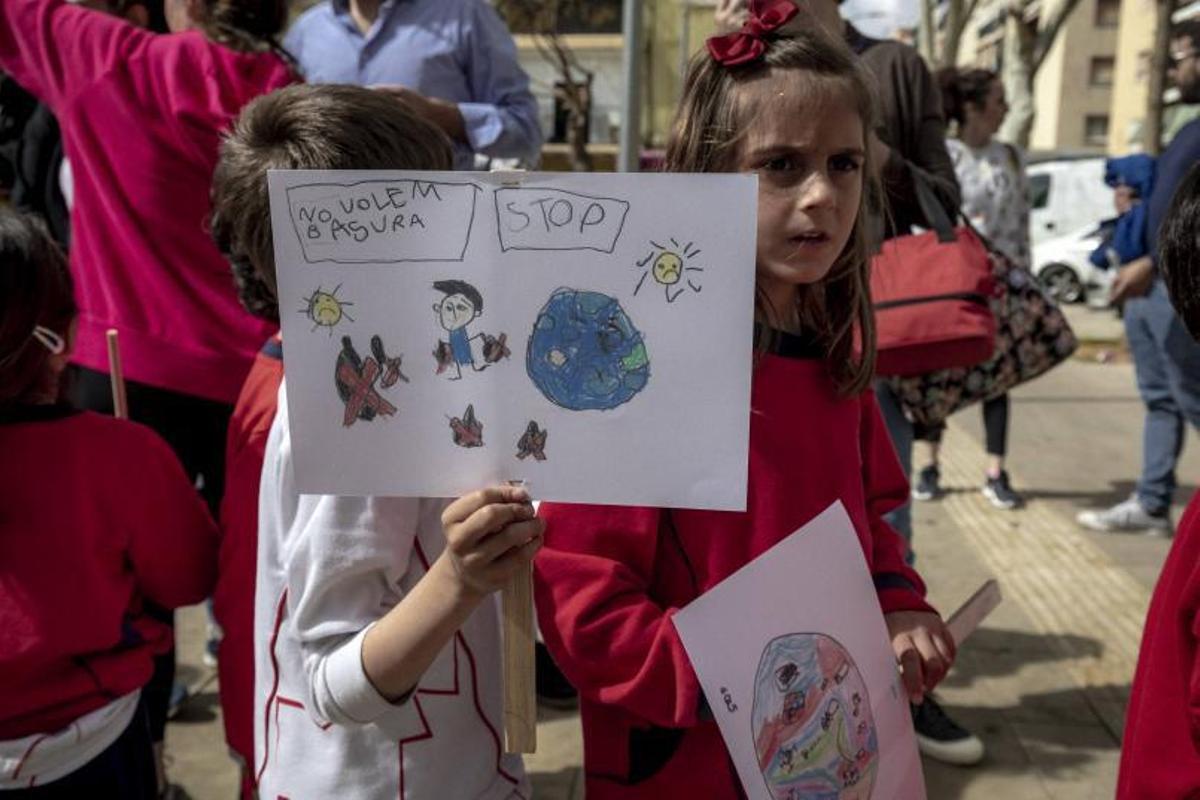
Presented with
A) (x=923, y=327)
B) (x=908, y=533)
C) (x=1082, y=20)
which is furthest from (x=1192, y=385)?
(x=1082, y=20)

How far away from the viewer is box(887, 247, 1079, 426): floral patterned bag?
121 inches

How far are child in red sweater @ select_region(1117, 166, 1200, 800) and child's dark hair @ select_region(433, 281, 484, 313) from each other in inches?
33.3

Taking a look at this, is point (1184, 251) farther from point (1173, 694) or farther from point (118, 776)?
point (118, 776)

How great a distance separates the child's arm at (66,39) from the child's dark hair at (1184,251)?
1941mm

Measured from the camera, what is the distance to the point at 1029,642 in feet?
11.7

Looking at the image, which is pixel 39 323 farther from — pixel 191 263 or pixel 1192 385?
pixel 1192 385

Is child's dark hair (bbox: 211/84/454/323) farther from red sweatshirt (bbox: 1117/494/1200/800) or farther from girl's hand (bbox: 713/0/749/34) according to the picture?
red sweatshirt (bbox: 1117/494/1200/800)

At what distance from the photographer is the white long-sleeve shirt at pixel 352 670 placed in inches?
51.6

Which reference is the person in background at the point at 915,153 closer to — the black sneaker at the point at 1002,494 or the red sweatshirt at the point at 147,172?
the red sweatshirt at the point at 147,172

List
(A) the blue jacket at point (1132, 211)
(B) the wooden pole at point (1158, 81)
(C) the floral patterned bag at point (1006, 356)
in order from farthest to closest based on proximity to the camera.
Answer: (B) the wooden pole at point (1158, 81) < (A) the blue jacket at point (1132, 211) < (C) the floral patterned bag at point (1006, 356)

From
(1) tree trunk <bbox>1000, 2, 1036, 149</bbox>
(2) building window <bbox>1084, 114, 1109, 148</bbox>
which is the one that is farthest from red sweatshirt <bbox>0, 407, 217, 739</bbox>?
(2) building window <bbox>1084, 114, 1109, 148</bbox>

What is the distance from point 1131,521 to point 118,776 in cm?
432

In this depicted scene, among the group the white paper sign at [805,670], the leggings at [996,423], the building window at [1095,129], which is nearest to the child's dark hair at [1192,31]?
the leggings at [996,423]

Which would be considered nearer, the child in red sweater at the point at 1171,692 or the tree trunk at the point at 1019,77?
the child in red sweater at the point at 1171,692
